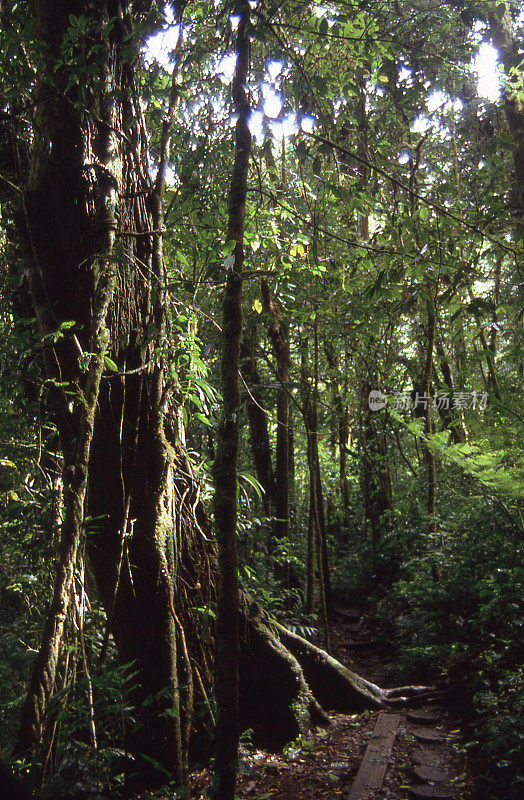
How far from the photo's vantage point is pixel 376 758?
12.6 feet

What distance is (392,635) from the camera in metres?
7.60

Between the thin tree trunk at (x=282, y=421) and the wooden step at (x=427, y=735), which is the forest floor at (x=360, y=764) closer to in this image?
the wooden step at (x=427, y=735)

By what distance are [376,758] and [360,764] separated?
0.15 metres

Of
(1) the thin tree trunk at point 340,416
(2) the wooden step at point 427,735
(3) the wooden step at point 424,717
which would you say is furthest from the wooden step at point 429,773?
(1) the thin tree trunk at point 340,416

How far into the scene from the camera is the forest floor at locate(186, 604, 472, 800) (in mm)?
3395

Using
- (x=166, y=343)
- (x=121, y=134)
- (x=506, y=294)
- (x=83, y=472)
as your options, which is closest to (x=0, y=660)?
(x=83, y=472)

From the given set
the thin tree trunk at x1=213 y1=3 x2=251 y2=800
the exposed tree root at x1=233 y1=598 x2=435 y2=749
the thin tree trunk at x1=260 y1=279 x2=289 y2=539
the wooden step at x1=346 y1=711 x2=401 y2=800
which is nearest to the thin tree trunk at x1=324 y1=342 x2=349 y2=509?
the thin tree trunk at x1=260 y1=279 x2=289 y2=539

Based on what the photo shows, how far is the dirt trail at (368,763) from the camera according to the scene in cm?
340

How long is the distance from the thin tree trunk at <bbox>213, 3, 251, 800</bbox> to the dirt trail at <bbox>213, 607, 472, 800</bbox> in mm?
884

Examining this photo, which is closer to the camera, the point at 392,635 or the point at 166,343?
the point at 166,343

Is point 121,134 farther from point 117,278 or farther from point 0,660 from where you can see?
point 0,660

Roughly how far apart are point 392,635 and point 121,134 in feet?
22.6

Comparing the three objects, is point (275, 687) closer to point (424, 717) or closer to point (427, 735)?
point (427, 735)

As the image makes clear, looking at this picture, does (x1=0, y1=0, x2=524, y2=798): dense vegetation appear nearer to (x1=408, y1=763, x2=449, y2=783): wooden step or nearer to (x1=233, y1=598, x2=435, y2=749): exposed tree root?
(x1=233, y1=598, x2=435, y2=749): exposed tree root
